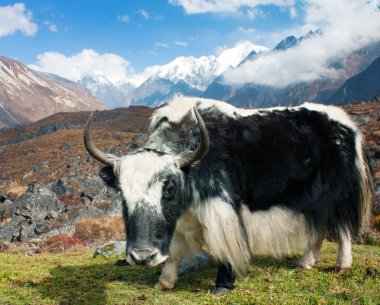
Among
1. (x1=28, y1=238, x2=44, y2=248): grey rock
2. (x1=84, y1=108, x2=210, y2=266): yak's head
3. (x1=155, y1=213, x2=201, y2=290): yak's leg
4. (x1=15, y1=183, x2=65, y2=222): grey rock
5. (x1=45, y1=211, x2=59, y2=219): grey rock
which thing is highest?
(x1=84, y1=108, x2=210, y2=266): yak's head

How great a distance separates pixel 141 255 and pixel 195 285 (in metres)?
2.07

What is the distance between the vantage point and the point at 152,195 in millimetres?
5094

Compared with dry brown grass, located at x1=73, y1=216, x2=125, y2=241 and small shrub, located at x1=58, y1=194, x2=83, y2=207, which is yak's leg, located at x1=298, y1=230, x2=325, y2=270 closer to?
dry brown grass, located at x1=73, y1=216, x2=125, y2=241

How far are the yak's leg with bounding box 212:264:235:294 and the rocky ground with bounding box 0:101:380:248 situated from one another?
2.00 meters

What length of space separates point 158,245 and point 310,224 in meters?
2.84

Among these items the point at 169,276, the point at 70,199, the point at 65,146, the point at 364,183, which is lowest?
the point at 70,199

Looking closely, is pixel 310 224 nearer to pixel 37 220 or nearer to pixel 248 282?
pixel 248 282

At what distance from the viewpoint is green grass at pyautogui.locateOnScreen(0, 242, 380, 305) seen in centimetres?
549

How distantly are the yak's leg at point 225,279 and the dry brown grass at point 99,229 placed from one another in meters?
11.7

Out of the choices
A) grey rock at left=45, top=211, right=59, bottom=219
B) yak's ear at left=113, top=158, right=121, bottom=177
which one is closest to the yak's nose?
yak's ear at left=113, top=158, right=121, bottom=177

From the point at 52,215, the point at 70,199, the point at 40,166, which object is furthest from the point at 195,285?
the point at 40,166

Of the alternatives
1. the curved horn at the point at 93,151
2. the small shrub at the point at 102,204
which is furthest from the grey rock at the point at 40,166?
the curved horn at the point at 93,151

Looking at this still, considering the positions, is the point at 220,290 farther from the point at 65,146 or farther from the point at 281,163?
the point at 65,146

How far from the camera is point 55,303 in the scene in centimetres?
551
